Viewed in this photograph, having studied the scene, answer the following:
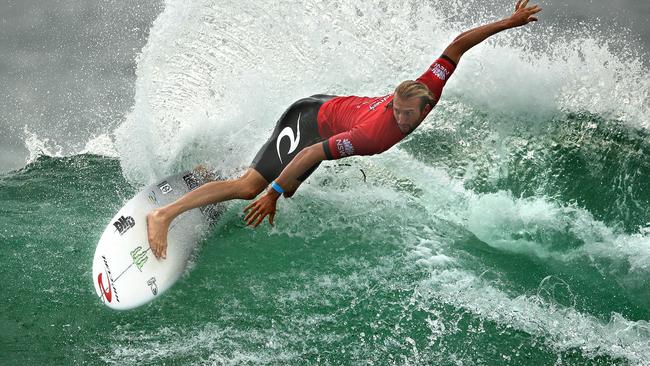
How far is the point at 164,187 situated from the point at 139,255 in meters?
0.71

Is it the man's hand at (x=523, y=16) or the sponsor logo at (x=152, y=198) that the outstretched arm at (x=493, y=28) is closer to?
the man's hand at (x=523, y=16)

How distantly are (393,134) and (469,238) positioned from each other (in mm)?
1571

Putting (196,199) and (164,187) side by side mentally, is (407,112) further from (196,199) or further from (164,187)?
(164,187)

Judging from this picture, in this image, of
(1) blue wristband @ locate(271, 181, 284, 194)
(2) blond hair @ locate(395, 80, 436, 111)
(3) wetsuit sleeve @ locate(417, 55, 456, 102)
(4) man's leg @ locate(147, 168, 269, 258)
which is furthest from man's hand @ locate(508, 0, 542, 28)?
(4) man's leg @ locate(147, 168, 269, 258)

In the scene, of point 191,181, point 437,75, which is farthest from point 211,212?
point 437,75

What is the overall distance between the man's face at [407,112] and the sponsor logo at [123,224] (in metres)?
2.04

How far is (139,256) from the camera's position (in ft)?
17.2

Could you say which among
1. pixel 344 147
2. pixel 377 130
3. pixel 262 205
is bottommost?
pixel 262 205

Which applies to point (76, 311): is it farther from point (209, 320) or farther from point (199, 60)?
point (199, 60)

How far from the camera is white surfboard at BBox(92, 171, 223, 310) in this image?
509 centimetres

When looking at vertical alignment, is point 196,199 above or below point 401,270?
above

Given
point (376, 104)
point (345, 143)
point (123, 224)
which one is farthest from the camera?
point (123, 224)

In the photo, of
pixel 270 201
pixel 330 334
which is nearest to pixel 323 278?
pixel 330 334

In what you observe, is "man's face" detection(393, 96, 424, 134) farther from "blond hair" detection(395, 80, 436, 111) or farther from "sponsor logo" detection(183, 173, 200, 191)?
"sponsor logo" detection(183, 173, 200, 191)
